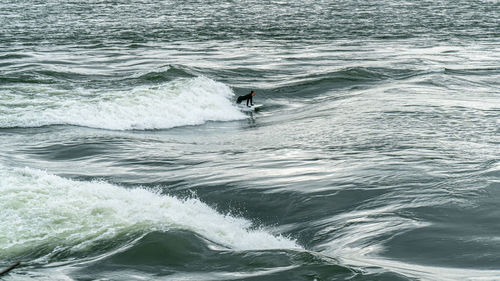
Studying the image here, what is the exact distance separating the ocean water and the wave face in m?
0.07

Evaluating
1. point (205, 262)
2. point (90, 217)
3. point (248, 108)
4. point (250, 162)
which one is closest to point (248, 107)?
point (248, 108)

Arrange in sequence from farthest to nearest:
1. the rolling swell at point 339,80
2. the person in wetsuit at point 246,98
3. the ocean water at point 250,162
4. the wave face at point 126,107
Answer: the rolling swell at point 339,80 < the person in wetsuit at point 246,98 < the wave face at point 126,107 < the ocean water at point 250,162

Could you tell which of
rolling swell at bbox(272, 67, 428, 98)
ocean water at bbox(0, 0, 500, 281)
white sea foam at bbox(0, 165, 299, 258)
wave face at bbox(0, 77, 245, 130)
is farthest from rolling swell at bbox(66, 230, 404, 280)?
rolling swell at bbox(272, 67, 428, 98)

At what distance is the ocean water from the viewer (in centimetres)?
705

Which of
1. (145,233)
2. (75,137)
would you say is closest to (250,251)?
(145,233)

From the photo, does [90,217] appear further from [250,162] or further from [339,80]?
[339,80]

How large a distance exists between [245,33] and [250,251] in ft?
100

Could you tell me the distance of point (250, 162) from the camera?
11930 millimetres

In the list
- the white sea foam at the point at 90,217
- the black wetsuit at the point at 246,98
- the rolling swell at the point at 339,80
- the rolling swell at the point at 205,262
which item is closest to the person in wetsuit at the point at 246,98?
the black wetsuit at the point at 246,98

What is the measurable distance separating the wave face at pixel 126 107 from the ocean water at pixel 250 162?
7 cm

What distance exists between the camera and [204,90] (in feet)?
67.7

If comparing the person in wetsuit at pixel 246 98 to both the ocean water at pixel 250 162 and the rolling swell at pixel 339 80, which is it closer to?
the ocean water at pixel 250 162

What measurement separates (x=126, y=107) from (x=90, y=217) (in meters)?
10.4

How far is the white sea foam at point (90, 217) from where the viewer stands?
7.52 meters
